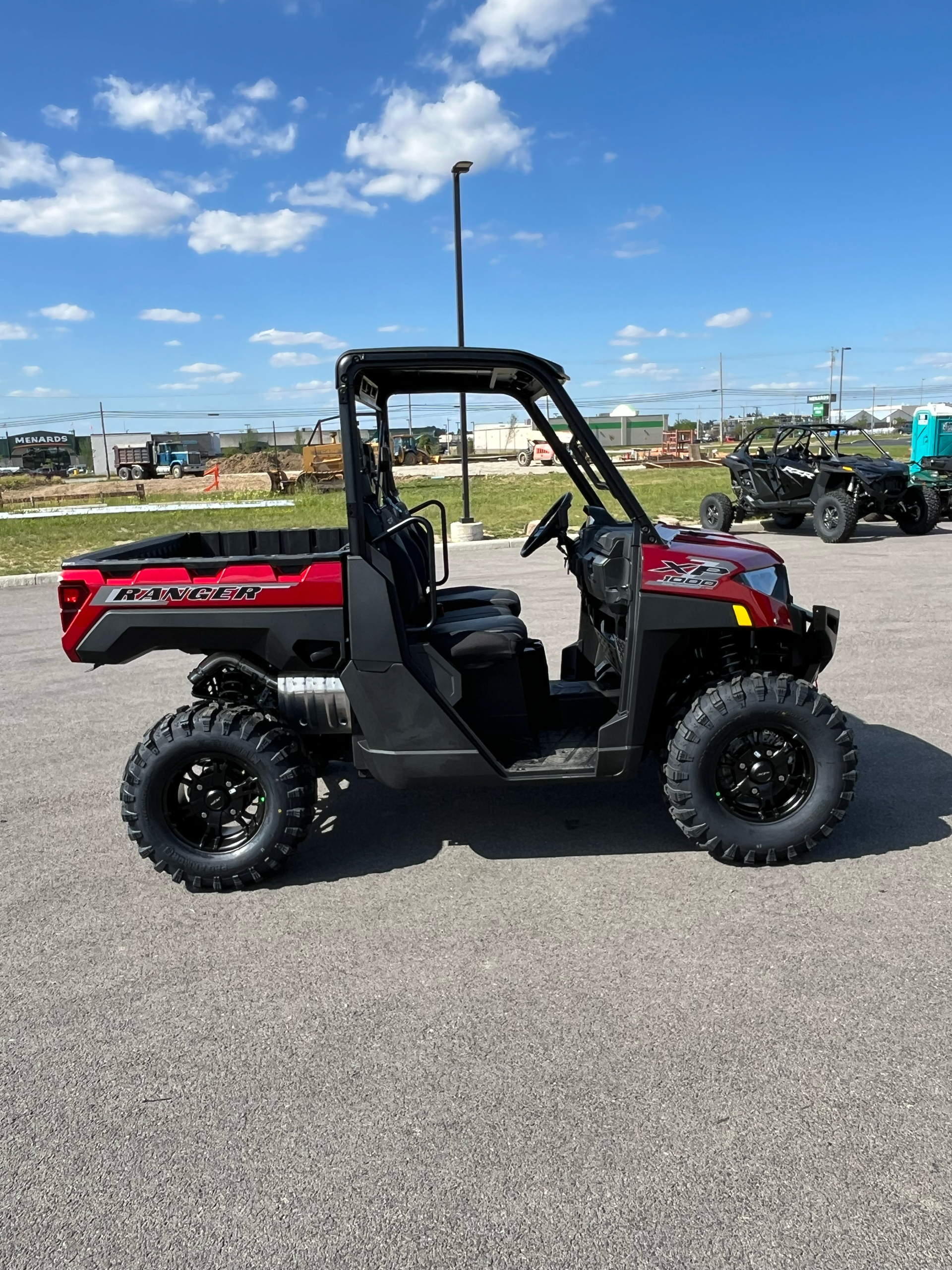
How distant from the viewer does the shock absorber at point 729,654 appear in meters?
3.95

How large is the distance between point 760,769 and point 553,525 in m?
1.40

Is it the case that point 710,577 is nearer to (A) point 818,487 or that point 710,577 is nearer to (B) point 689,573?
(B) point 689,573

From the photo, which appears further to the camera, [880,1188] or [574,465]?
[574,465]

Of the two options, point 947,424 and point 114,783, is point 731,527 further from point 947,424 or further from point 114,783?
point 114,783

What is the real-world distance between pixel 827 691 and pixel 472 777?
3.37m

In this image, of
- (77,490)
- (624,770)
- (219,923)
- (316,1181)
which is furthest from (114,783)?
(77,490)

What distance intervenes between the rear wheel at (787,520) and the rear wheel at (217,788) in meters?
13.1

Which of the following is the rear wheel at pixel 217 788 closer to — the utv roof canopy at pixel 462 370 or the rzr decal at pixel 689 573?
the utv roof canopy at pixel 462 370

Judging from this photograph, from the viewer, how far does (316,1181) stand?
7.45 feet

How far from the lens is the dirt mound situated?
52.9 m

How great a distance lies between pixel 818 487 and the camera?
14.6 m

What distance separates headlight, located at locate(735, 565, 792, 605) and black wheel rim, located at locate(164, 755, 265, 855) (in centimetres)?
210

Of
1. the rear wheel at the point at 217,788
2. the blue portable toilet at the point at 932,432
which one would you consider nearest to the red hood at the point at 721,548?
the rear wheel at the point at 217,788

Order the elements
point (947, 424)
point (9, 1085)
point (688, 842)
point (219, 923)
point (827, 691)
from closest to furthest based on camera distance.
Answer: point (9, 1085)
point (219, 923)
point (688, 842)
point (827, 691)
point (947, 424)
